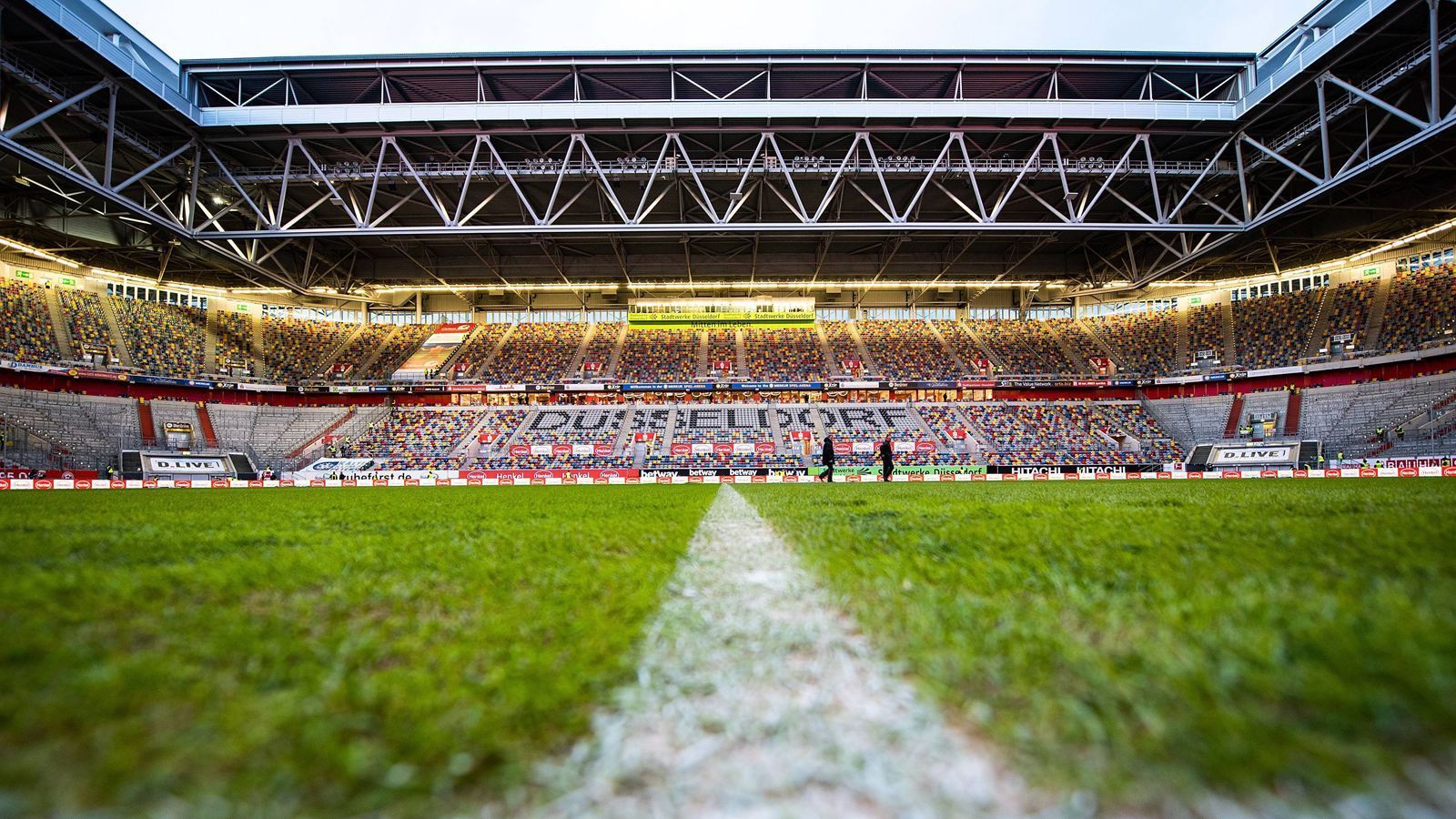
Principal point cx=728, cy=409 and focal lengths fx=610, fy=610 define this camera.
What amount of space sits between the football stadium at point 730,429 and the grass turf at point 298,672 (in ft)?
0.05

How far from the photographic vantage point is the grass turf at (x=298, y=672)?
914 mm

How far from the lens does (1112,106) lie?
19.7 metres

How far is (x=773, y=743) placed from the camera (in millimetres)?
1119

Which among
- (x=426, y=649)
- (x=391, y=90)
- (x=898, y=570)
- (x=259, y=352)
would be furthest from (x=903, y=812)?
(x=259, y=352)

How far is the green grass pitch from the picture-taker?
924mm

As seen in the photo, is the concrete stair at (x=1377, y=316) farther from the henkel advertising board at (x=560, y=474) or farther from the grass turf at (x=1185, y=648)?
the grass turf at (x=1185, y=648)

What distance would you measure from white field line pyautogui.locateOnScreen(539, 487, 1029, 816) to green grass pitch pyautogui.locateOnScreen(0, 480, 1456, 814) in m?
0.07

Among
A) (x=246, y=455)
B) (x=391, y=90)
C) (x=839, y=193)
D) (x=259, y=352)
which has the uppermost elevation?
(x=391, y=90)

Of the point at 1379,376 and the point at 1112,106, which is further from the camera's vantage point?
the point at 1379,376

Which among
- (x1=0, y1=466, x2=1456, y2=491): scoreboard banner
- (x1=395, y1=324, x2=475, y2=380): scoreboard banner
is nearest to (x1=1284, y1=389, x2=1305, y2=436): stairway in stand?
(x1=0, y1=466, x2=1456, y2=491): scoreboard banner

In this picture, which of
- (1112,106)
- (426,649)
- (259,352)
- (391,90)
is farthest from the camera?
(259,352)

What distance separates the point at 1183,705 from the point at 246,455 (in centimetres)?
3958

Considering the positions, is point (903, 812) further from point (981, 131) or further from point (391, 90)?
point (391, 90)

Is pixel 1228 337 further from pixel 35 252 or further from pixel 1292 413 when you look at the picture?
pixel 35 252
